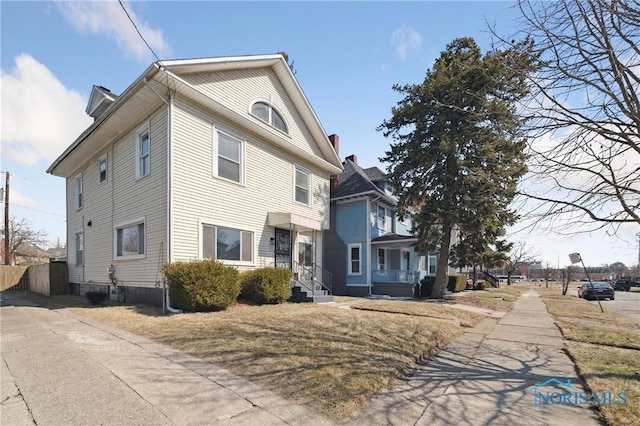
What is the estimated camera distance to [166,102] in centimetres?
1098

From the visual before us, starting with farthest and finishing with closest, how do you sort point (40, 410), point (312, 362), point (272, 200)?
point (272, 200) < point (312, 362) < point (40, 410)

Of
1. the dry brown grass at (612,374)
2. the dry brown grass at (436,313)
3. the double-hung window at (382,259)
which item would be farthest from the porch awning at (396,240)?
the dry brown grass at (612,374)

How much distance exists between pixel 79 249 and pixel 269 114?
11600 millimetres

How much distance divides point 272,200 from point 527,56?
36.0ft

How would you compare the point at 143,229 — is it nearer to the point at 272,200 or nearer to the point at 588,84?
the point at 272,200

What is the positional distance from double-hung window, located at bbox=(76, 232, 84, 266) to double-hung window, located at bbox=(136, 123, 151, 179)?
7.22m

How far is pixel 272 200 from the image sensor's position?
14820 mm

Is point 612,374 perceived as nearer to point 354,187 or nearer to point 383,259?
point 354,187

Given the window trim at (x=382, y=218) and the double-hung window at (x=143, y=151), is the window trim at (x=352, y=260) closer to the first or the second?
the window trim at (x=382, y=218)

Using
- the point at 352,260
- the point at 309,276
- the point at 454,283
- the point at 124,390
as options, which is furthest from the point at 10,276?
the point at 454,283

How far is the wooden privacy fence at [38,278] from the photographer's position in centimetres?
1784

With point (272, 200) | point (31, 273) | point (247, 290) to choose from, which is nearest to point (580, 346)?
point (247, 290)

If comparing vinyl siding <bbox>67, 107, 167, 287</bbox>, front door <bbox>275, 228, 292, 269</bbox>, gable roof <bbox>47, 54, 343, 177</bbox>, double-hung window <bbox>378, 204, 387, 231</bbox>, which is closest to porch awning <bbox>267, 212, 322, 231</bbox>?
front door <bbox>275, 228, 292, 269</bbox>

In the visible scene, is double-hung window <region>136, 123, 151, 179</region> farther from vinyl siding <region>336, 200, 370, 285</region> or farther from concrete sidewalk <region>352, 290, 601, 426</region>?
vinyl siding <region>336, 200, 370, 285</region>
